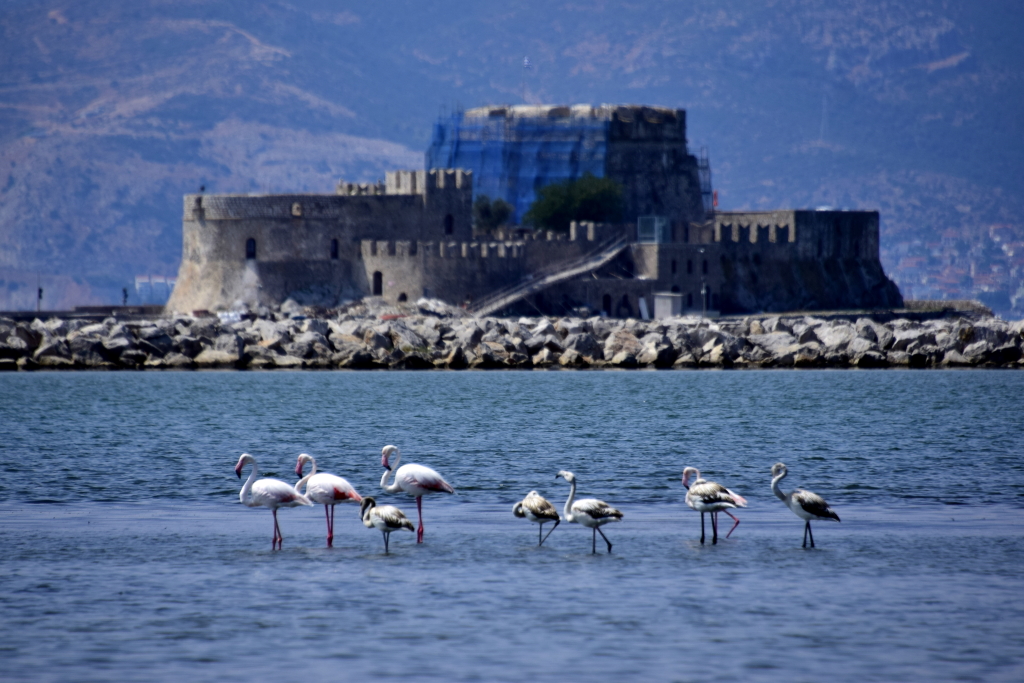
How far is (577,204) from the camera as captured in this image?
64.2m

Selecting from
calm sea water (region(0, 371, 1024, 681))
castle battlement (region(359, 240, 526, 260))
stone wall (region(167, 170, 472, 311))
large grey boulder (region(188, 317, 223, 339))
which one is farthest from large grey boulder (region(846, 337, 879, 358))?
stone wall (region(167, 170, 472, 311))

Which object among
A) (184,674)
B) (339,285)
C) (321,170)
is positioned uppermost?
(321,170)

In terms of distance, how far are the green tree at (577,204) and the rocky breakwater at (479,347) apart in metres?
19.2

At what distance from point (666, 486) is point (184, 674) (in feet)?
28.9

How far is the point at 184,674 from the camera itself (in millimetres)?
9516

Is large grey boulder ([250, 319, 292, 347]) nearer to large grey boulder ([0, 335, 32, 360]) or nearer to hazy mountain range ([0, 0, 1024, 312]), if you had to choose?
large grey boulder ([0, 335, 32, 360])

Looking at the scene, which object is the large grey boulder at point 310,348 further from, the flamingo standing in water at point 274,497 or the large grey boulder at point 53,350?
the flamingo standing in water at point 274,497

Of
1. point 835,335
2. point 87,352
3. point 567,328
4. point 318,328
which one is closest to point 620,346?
point 567,328

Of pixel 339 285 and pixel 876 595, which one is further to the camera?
pixel 339 285

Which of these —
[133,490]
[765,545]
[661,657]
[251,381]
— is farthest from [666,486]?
[251,381]

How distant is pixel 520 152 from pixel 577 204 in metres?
9.71

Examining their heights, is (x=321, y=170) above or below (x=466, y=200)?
above

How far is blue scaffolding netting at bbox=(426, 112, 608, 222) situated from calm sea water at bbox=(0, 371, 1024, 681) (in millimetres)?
45588

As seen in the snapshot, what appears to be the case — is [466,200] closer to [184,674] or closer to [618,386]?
[618,386]
